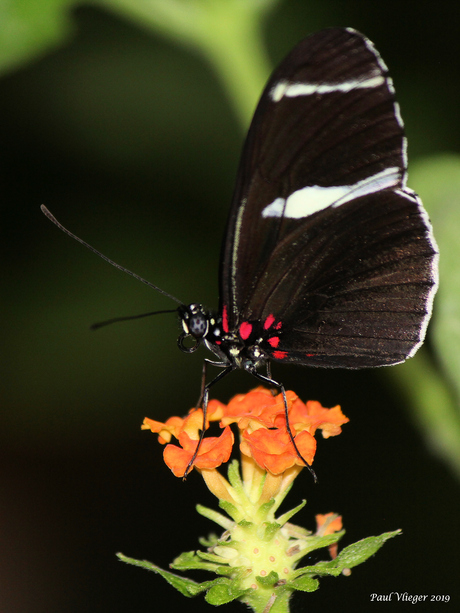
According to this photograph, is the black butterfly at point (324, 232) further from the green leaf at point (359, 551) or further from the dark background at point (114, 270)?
the dark background at point (114, 270)

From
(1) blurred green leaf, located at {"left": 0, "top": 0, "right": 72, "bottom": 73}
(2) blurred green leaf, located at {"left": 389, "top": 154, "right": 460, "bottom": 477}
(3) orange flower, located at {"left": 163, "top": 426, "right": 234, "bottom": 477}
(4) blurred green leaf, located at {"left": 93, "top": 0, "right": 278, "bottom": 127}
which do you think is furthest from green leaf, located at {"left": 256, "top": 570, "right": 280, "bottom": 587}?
(1) blurred green leaf, located at {"left": 0, "top": 0, "right": 72, "bottom": 73}

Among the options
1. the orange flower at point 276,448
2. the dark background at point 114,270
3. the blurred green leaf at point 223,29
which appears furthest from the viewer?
the dark background at point 114,270

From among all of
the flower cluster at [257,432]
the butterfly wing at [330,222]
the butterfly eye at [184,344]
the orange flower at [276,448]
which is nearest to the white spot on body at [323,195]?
the butterfly wing at [330,222]

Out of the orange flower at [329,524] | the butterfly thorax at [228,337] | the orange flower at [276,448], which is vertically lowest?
the orange flower at [329,524]

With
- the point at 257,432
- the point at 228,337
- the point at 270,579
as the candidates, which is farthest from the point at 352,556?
the point at 228,337

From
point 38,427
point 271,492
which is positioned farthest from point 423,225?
point 38,427

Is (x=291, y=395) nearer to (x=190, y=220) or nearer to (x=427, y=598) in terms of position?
(x=427, y=598)

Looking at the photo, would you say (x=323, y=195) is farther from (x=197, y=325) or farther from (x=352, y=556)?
(x=352, y=556)
